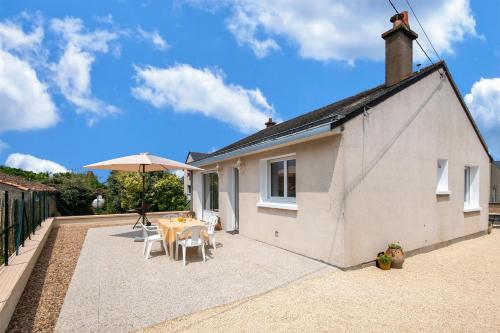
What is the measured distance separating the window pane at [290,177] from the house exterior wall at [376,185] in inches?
18.0

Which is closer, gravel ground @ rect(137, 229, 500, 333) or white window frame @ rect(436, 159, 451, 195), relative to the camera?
gravel ground @ rect(137, 229, 500, 333)

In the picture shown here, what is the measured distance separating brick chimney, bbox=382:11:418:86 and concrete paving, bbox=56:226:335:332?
6.79 meters

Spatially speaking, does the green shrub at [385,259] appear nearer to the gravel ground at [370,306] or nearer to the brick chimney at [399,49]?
the gravel ground at [370,306]

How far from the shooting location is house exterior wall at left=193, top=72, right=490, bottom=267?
22.5 feet

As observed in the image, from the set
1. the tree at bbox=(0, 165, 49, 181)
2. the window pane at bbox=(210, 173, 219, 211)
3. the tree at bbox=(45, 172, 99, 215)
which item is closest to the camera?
the window pane at bbox=(210, 173, 219, 211)

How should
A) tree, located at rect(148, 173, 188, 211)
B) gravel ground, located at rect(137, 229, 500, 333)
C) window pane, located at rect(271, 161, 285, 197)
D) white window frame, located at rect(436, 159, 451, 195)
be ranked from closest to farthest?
gravel ground, located at rect(137, 229, 500, 333), window pane, located at rect(271, 161, 285, 197), white window frame, located at rect(436, 159, 451, 195), tree, located at rect(148, 173, 188, 211)

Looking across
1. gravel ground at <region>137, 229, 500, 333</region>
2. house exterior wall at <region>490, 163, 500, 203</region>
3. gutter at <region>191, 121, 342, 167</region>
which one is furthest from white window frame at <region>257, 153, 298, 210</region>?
house exterior wall at <region>490, 163, 500, 203</region>

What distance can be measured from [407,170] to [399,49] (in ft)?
13.4

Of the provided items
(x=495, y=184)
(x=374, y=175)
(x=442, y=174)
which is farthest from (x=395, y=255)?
(x=495, y=184)

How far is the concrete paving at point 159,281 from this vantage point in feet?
14.5

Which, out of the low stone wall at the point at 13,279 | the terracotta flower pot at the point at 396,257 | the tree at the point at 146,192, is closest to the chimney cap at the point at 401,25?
the terracotta flower pot at the point at 396,257

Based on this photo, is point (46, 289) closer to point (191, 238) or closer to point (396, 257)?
point (191, 238)

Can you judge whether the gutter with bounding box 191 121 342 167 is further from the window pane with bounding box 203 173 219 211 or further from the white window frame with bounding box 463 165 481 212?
the white window frame with bounding box 463 165 481 212

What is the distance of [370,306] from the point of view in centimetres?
485
